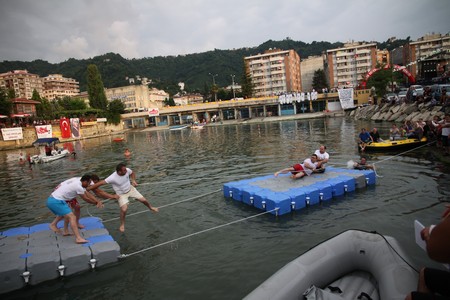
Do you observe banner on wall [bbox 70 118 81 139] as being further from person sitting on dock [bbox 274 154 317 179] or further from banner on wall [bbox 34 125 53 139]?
person sitting on dock [bbox 274 154 317 179]

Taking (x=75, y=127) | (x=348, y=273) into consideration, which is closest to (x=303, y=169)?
(x=348, y=273)

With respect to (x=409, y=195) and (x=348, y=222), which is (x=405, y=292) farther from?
(x=409, y=195)

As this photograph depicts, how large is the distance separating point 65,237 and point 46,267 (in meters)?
1.51

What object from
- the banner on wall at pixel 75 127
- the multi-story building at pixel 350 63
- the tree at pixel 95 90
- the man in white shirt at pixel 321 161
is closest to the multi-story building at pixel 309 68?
the multi-story building at pixel 350 63

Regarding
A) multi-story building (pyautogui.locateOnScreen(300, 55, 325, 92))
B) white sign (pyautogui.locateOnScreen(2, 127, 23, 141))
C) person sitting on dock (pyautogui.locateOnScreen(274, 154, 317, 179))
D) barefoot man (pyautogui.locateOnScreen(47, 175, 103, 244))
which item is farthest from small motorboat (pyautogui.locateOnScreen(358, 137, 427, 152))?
multi-story building (pyautogui.locateOnScreen(300, 55, 325, 92))

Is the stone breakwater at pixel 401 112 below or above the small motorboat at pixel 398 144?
above

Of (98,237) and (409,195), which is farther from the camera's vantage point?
(409,195)

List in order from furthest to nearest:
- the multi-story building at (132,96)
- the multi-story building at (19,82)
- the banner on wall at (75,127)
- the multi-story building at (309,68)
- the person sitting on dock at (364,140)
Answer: the multi-story building at (19,82)
the multi-story building at (309,68)
the multi-story building at (132,96)
the banner on wall at (75,127)
the person sitting on dock at (364,140)

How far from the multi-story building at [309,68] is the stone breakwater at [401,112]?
8428cm

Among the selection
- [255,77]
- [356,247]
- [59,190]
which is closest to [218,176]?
[59,190]

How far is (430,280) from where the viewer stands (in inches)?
165

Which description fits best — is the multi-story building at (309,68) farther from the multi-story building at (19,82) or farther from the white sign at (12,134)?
the multi-story building at (19,82)

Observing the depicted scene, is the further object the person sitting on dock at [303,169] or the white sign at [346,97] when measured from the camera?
the white sign at [346,97]

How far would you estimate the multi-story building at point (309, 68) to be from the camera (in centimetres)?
13850
